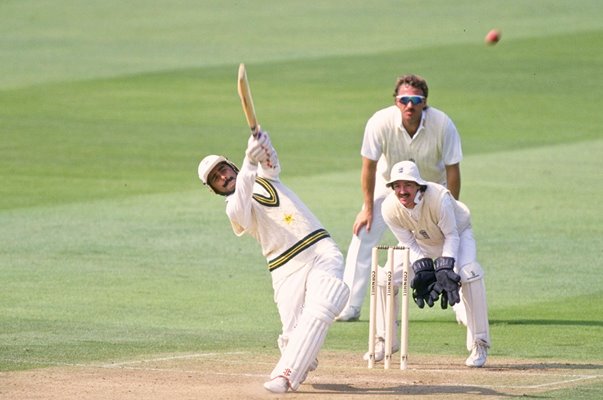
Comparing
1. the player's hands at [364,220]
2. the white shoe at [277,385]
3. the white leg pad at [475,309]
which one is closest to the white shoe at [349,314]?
the player's hands at [364,220]

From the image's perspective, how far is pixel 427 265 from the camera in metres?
10.2

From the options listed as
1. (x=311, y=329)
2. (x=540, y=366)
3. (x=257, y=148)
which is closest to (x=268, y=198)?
(x=257, y=148)

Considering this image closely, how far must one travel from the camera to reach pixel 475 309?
1036cm

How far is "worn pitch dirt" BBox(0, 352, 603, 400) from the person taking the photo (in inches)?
355

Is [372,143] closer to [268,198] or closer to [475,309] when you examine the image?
[475,309]

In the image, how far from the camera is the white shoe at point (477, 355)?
1012cm

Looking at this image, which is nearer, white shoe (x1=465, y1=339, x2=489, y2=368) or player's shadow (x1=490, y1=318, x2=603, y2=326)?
white shoe (x1=465, y1=339, x2=489, y2=368)

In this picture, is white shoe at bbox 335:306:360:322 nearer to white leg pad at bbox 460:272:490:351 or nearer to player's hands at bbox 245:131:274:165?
white leg pad at bbox 460:272:490:351

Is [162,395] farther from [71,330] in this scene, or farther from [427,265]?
[71,330]

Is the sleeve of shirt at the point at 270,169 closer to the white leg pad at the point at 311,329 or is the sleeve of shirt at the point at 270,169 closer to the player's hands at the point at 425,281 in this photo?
the white leg pad at the point at 311,329

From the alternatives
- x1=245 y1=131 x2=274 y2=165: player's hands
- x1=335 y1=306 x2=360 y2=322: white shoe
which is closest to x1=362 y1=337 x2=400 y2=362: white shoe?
x1=335 y1=306 x2=360 y2=322: white shoe

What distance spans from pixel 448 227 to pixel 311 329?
1.64m

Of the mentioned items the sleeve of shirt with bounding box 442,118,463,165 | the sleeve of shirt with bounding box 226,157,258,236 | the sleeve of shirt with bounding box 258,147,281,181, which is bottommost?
the sleeve of shirt with bounding box 226,157,258,236

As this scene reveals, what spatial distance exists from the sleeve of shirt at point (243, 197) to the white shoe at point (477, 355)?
1.84 meters
